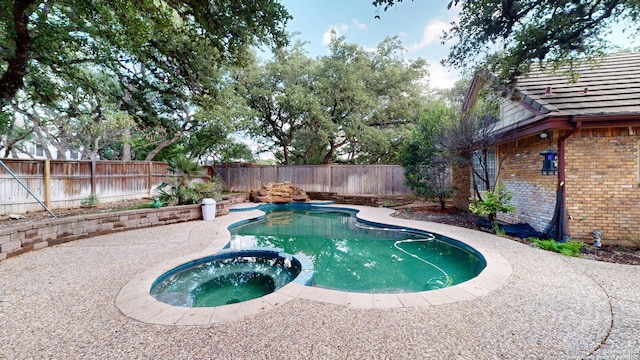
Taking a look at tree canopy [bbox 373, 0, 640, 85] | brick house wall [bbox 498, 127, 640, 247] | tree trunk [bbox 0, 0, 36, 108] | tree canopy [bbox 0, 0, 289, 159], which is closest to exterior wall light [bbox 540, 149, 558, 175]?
brick house wall [bbox 498, 127, 640, 247]

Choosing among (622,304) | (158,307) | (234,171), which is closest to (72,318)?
(158,307)

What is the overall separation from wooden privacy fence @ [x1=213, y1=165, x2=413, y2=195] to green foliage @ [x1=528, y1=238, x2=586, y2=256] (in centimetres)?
636

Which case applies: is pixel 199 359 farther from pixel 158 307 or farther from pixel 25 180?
pixel 25 180

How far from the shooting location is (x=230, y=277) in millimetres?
3795

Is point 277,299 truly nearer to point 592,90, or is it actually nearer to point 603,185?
point 603,185

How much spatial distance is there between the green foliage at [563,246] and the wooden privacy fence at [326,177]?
6.36m

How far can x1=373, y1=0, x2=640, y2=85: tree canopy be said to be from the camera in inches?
165

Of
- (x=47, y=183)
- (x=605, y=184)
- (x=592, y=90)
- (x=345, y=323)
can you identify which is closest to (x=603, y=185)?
(x=605, y=184)

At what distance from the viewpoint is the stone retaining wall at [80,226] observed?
4008 millimetres

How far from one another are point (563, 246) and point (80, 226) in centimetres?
937

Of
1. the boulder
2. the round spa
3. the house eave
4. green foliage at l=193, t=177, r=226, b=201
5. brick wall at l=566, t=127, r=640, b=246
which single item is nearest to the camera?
the round spa

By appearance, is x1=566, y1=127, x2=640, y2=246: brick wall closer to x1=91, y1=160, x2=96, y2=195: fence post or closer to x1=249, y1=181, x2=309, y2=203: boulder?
x1=249, y1=181, x2=309, y2=203: boulder

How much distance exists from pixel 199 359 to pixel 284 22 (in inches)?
179

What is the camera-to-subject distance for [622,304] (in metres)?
2.55
